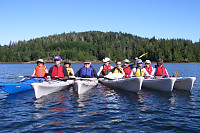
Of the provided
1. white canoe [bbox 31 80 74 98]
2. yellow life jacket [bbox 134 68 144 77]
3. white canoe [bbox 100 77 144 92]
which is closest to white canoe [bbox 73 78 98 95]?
white canoe [bbox 31 80 74 98]

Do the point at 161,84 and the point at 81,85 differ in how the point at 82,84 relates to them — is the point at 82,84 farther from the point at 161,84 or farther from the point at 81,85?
the point at 161,84

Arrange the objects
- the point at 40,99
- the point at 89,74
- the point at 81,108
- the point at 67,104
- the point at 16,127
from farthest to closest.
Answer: the point at 89,74, the point at 40,99, the point at 67,104, the point at 81,108, the point at 16,127

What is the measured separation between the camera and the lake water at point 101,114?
7.20 m

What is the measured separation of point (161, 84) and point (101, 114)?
625 centimetres

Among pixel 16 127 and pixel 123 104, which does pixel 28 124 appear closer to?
pixel 16 127

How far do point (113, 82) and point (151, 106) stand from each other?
16.2ft

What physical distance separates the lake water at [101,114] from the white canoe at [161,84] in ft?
2.97

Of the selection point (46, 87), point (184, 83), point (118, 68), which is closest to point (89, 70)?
point (118, 68)

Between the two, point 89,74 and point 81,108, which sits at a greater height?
point 89,74

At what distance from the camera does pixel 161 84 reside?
1334 cm

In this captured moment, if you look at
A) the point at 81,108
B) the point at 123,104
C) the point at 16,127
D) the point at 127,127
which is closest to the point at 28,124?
the point at 16,127

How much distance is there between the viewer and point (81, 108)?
9.56 meters

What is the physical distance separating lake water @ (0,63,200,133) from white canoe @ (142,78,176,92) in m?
0.91

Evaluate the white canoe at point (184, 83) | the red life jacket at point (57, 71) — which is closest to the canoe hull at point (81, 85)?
the red life jacket at point (57, 71)
